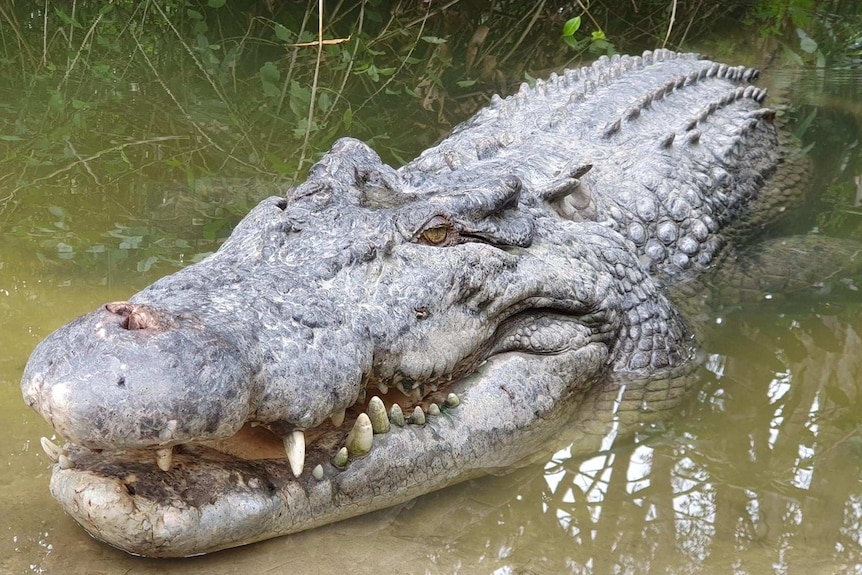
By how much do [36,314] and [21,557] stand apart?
1.54 m

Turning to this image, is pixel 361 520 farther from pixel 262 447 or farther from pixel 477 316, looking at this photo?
pixel 477 316

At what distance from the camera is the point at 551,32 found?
32.4ft

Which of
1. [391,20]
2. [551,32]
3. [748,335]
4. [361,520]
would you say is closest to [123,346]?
[361,520]

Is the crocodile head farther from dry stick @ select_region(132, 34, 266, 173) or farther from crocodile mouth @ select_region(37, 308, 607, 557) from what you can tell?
dry stick @ select_region(132, 34, 266, 173)

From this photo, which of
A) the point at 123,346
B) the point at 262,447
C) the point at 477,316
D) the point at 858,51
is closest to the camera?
the point at 123,346

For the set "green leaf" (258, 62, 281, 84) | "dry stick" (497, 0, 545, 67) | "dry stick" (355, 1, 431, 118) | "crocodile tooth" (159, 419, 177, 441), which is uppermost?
"dry stick" (497, 0, 545, 67)

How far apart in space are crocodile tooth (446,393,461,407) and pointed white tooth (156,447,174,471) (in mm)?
997

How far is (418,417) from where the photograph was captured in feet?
9.24

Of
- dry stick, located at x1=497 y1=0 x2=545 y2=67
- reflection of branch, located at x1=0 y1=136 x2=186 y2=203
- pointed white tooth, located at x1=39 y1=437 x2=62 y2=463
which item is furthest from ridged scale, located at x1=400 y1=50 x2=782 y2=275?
dry stick, located at x1=497 y1=0 x2=545 y2=67

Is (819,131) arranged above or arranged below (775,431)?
above

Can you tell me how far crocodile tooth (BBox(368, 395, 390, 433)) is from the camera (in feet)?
8.74

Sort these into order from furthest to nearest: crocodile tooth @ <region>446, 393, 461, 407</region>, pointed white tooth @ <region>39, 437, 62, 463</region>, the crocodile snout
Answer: crocodile tooth @ <region>446, 393, 461, 407</region> < pointed white tooth @ <region>39, 437, 62, 463</region> < the crocodile snout

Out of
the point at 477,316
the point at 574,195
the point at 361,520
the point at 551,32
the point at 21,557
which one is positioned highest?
the point at 551,32

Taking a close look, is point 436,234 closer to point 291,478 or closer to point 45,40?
point 291,478
